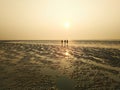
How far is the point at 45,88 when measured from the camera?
15.8 metres

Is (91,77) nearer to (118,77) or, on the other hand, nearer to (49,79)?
(118,77)

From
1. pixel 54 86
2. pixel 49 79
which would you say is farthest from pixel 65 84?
pixel 49 79

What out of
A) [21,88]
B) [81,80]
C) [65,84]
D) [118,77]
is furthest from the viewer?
[118,77]

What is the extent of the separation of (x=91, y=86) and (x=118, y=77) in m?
4.65

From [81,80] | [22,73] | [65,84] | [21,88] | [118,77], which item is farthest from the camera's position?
[22,73]

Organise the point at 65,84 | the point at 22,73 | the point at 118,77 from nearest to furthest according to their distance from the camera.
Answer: the point at 65,84, the point at 118,77, the point at 22,73

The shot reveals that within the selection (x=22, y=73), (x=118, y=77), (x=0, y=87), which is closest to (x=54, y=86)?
(x=0, y=87)

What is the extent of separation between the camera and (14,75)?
65.6ft

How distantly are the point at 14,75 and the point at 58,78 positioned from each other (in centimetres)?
501

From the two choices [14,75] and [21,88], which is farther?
[14,75]

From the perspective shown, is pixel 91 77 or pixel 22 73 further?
pixel 22 73

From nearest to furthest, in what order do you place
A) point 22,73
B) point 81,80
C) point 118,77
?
point 81,80 → point 118,77 → point 22,73

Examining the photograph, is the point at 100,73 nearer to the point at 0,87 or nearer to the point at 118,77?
the point at 118,77

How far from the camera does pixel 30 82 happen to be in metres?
17.4
